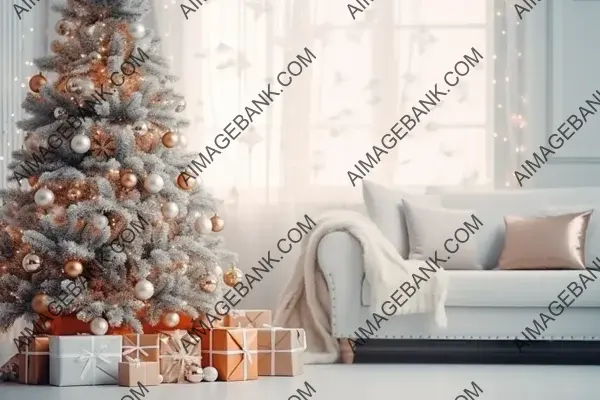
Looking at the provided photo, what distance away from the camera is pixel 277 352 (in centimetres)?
377

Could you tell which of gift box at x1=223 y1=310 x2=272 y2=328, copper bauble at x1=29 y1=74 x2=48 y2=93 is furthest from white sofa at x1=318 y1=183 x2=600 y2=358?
copper bauble at x1=29 y1=74 x2=48 y2=93

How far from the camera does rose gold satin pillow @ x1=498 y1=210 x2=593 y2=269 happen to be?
15.1 ft

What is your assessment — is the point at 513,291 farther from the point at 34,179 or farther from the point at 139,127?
the point at 34,179

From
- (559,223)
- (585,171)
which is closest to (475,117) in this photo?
(585,171)

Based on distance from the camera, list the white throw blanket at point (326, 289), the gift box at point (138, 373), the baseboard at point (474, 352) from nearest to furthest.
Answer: the gift box at point (138, 373)
the white throw blanket at point (326, 289)
the baseboard at point (474, 352)

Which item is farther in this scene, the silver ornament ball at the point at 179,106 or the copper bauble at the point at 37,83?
the silver ornament ball at the point at 179,106

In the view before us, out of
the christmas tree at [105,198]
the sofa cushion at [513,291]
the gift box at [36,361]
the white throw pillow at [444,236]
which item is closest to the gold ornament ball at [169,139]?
the christmas tree at [105,198]

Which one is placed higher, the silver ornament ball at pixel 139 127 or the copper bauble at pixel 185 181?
the silver ornament ball at pixel 139 127

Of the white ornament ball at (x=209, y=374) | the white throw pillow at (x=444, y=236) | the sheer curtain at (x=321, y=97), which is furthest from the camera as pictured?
the sheer curtain at (x=321, y=97)

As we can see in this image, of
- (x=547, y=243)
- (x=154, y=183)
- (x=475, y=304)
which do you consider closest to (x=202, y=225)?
(x=154, y=183)

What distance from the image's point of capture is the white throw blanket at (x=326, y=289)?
164 inches

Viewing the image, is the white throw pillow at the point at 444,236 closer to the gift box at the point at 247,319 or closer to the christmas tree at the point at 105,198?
the gift box at the point at 247,319

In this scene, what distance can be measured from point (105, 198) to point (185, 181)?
1.11 feet

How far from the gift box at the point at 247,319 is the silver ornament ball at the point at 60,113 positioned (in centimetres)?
99
